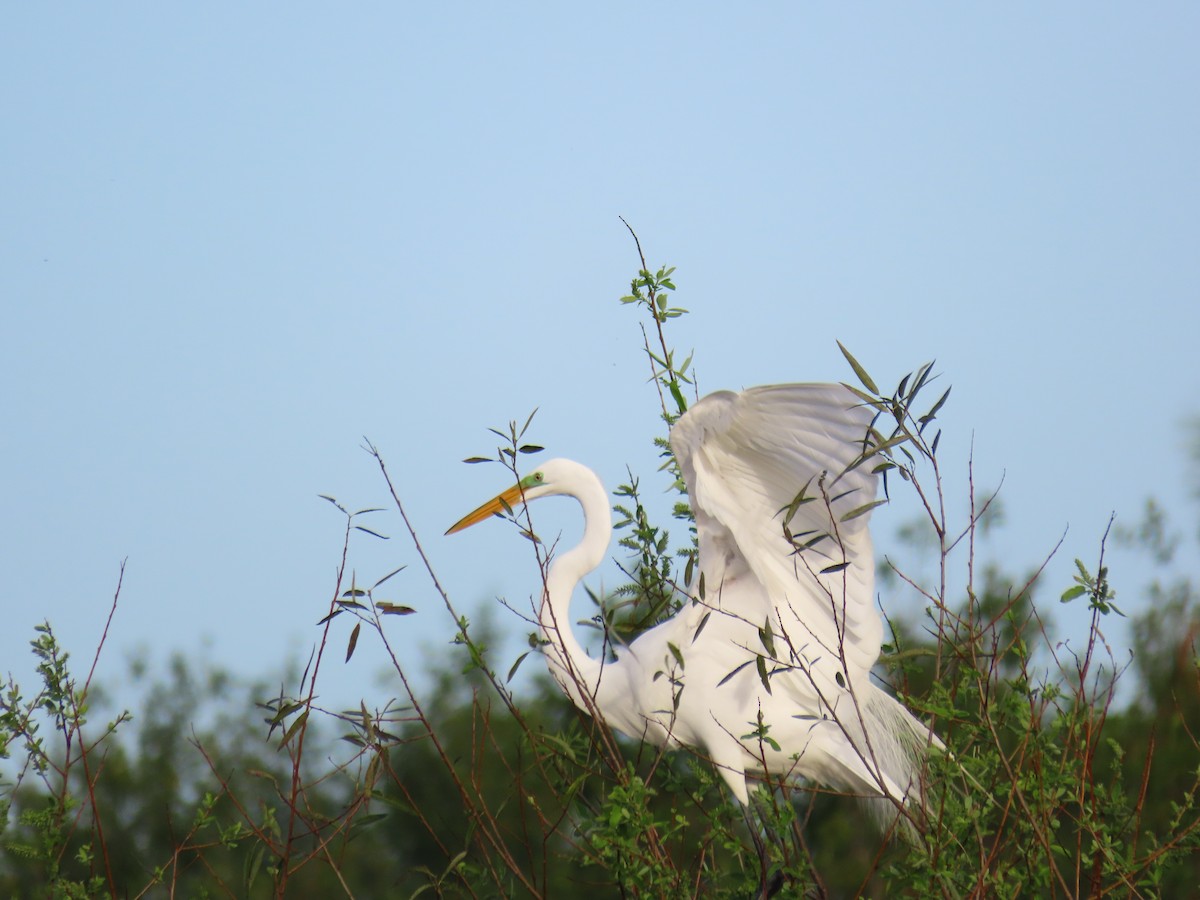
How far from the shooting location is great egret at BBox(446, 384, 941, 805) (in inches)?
110

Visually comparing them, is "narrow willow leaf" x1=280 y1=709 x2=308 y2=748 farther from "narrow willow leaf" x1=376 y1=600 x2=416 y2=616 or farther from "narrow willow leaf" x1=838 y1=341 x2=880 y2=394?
"narrow willow leaf" x1=838 y1=341 x2=880 y2=394

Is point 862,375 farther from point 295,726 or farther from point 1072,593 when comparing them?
point 295,726

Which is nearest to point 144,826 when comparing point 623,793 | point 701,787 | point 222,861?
point 222,861

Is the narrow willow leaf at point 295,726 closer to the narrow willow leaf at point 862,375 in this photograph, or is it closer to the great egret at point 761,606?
the great egret at point 761,606

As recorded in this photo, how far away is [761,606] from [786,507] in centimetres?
61

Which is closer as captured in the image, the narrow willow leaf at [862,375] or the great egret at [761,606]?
the narrow willow leaf at [862,375]

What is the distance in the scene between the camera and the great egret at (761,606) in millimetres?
2799

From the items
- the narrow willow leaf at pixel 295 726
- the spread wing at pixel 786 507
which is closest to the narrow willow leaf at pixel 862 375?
the spread wing at pixel 786 507

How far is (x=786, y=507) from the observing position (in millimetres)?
2779

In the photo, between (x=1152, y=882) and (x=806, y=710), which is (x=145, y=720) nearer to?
(x=806, y=710)

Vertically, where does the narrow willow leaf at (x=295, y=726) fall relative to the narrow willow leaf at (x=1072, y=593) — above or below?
above

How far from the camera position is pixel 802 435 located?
9.27ft

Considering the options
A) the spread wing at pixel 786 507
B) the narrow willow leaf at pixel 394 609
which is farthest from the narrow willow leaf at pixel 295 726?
the spread wing at pixel 786 507

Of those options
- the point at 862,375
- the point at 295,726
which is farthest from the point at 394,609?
the point at 862,375
